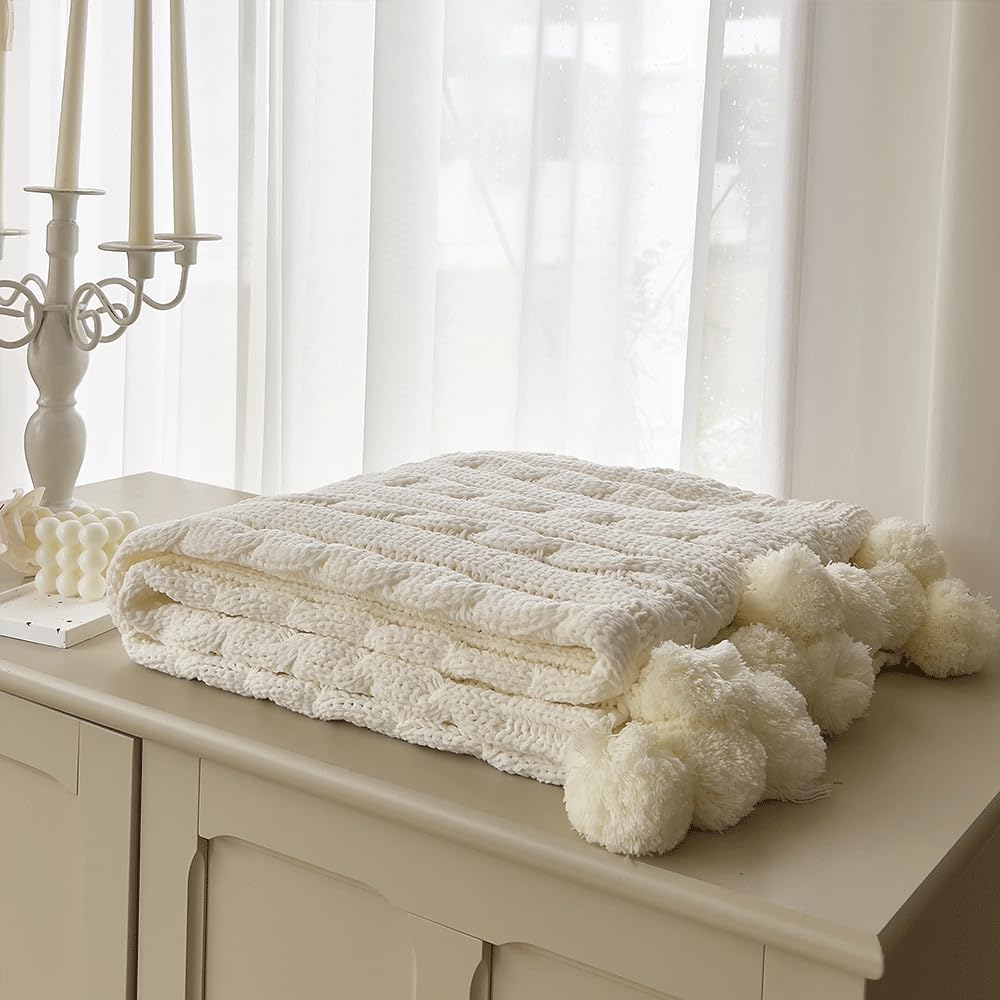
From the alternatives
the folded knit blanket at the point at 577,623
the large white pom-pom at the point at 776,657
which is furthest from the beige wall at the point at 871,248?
the large white pom-pom at the point at 776,657

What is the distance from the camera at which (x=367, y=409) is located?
5.19 feet

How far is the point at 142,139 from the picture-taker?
1.00 metres

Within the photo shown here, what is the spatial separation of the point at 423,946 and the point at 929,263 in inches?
30.5

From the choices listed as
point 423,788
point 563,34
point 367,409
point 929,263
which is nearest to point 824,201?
point 929,263

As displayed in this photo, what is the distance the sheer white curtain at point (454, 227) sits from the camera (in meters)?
1.29

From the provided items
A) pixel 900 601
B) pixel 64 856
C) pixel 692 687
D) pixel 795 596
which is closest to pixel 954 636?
pixel 900 601

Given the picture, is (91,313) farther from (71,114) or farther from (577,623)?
(577,623)

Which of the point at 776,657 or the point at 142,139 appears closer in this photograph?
the point at 776,657

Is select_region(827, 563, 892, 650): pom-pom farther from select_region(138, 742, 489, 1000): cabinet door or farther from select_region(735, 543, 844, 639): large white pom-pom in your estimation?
select_region(138, 742, 489, 1000): cabinet door

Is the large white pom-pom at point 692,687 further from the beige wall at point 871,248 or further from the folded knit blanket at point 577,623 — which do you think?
the beige wall at point 871,248

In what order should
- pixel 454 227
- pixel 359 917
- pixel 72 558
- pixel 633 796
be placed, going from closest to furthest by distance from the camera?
pixel 633 796 → pixel 359 917 → pixel 72 558 → pixel 454 227

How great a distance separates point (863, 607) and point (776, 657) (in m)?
0.10

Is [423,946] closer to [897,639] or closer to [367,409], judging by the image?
[897,639]

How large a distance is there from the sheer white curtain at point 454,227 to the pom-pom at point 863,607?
0.45 metres
